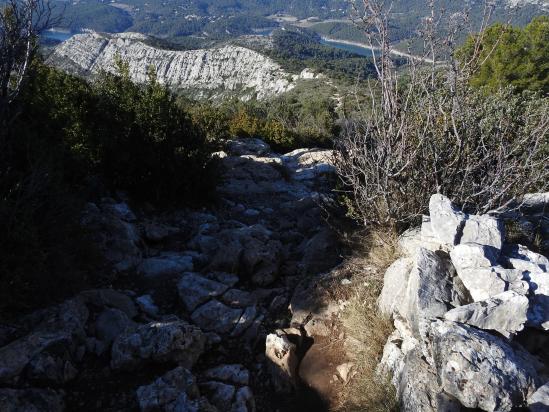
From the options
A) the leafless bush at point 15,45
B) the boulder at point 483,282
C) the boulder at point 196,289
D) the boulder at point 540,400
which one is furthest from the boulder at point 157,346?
the leafless bush at point 15,45

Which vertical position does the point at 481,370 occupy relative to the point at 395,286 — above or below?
above

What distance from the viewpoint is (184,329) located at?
400cm

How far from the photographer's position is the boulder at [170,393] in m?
3.33

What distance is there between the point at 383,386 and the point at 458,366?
75cm

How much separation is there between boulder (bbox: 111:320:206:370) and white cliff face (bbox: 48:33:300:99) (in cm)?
9962

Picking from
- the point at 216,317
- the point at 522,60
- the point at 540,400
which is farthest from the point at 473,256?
the point at 522,60

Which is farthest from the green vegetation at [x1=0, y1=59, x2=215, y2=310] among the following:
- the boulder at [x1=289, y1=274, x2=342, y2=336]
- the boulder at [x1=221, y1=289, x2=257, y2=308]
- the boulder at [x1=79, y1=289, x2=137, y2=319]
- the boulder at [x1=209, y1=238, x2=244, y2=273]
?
the boulder at [x1=289, y1=274, x2=342, y2=336]

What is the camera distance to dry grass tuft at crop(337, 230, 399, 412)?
3426 mm

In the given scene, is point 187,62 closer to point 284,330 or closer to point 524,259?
point 284,330

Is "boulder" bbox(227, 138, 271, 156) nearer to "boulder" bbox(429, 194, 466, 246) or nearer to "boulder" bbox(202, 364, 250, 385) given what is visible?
"boulder" bbox(429, 194, 466, 246)

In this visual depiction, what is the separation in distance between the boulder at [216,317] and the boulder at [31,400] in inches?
61.7

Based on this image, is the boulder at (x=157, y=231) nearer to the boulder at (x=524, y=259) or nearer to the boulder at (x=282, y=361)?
the boulder at (x=282, y=361)

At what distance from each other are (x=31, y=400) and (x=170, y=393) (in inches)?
42.2

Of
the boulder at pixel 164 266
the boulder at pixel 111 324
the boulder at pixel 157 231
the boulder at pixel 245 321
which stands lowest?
the boulder at pixel 157 231
